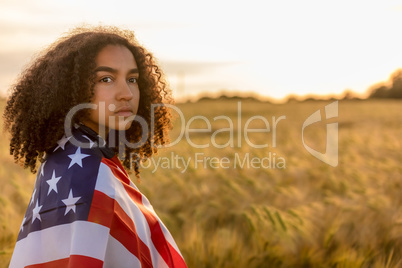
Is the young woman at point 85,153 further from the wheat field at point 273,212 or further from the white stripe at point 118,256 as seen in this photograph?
the wheat field at point 273,212

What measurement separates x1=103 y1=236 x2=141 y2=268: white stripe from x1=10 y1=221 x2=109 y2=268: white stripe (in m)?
0.06

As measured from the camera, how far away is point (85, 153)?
172cm

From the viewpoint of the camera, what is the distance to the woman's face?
1.94 meters

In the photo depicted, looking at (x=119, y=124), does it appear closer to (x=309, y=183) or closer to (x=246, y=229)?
(x=246, y=229)

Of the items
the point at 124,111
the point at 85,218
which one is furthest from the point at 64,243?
the point at 124,111

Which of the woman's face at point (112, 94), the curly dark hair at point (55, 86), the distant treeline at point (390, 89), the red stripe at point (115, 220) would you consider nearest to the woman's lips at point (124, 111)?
the woman's face at point (112, 94)

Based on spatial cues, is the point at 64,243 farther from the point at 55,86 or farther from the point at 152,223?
the point at 55,86

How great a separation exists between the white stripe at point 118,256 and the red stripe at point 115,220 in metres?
0.01

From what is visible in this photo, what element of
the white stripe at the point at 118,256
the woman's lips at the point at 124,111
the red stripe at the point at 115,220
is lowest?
the white stripe at the point at 118,256

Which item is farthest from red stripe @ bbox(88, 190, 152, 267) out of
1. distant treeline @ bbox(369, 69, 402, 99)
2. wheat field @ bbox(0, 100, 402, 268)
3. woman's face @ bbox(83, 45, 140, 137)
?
distant treeline @ bbox(369, 69, 402, 99)

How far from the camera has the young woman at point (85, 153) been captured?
1.62 m

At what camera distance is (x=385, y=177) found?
474 centimetres

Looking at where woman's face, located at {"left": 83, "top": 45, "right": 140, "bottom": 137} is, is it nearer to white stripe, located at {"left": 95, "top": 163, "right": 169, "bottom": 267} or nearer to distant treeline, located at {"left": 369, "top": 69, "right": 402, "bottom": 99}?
white stripe, located at {"left": 95, "top": 163, "right": 169, "bottom": 267}

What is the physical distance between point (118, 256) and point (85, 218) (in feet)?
0.66
